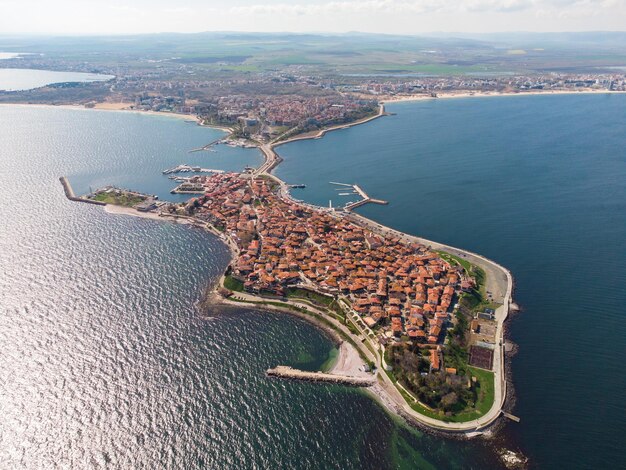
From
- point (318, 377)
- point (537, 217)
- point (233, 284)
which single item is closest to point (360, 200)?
point (537, 217)

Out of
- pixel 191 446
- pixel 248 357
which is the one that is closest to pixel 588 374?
pixel 248 357

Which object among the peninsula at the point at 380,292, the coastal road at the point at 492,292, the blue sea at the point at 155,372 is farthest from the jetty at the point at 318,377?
the coastal road at the point at 492,292

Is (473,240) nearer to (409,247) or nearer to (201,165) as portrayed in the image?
(409,247)

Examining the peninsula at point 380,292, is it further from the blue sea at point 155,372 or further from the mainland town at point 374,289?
the blue sea at point 155,372

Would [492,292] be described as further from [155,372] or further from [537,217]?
[155,372]

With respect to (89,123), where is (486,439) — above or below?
below

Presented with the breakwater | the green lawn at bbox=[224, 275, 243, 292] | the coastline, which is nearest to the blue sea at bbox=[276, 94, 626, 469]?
the coastline
